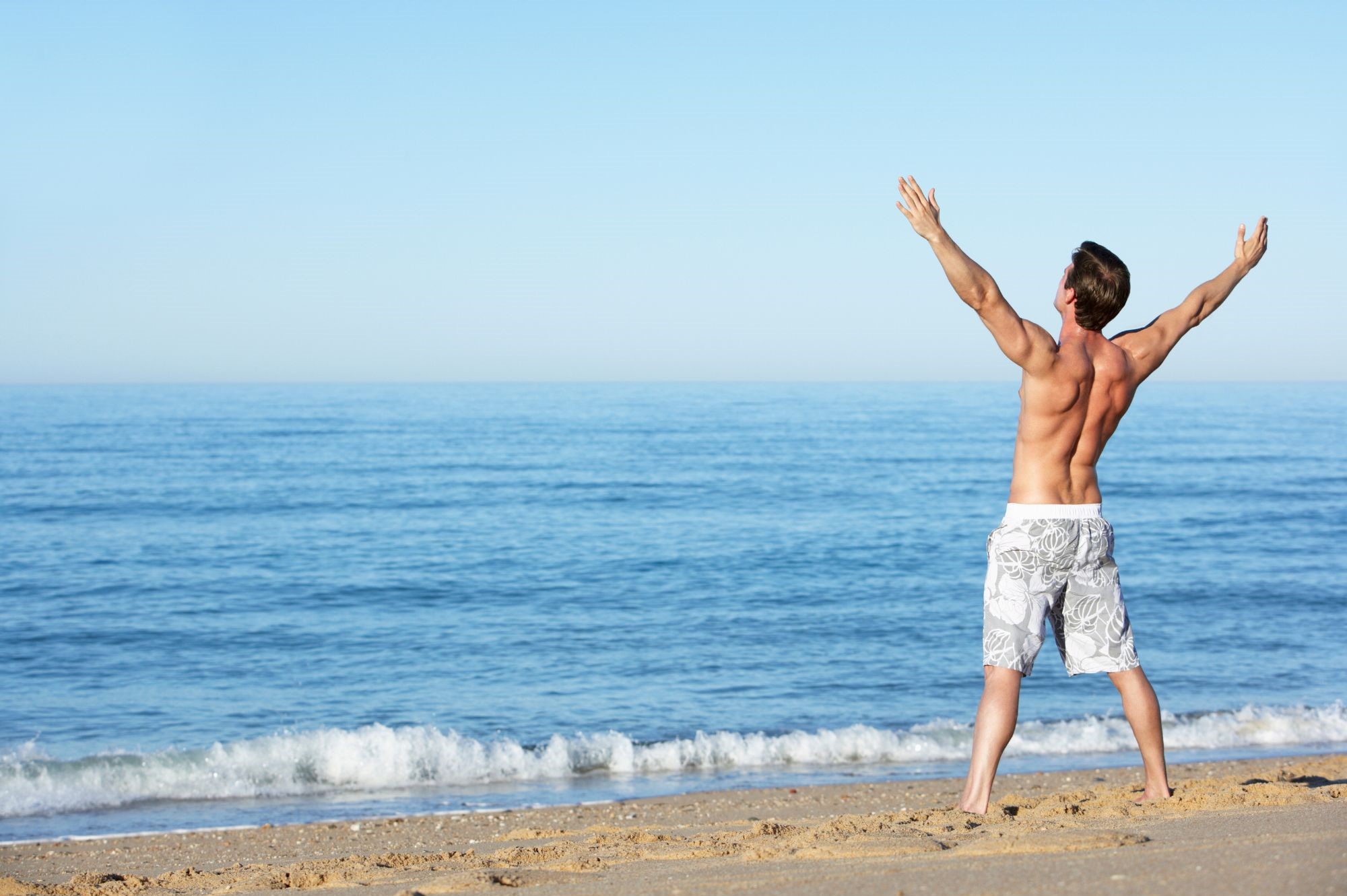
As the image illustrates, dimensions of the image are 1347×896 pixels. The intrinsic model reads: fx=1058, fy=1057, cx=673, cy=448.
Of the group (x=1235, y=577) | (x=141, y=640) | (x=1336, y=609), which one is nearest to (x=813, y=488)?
(x=1235, y=577)

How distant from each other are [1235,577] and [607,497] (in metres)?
12.7

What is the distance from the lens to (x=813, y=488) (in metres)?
24.5

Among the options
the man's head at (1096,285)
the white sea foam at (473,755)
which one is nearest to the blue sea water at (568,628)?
the white sea foam at (473,755)

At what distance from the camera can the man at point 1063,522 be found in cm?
378

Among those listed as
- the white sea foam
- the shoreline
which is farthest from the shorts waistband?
the white sea foam

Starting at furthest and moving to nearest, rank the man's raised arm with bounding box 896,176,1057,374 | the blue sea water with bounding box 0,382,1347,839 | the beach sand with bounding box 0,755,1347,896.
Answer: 1. the blue sea water with bounding box 0,382,1347,839
2. the man's raised arm with bounding box 896,176,1057,374
3. the beach sand with bounding box 0,755,1347,896

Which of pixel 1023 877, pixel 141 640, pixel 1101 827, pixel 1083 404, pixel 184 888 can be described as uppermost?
pixel 1083 404

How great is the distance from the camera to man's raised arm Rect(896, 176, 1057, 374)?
11.4 ft

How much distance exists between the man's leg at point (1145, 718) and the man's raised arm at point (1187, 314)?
3.74ft

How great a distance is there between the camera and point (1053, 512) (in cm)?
381

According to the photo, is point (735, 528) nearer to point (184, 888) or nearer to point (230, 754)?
point (230, 754)

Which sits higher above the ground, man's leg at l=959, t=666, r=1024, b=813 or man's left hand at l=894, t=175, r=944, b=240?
man's left hand at l=894, t=175, r=944, b=240

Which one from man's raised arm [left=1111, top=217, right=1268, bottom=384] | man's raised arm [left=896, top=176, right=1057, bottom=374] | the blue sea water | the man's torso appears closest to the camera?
man's raised arm [left=896, top=176, right=1057, bottom=374]

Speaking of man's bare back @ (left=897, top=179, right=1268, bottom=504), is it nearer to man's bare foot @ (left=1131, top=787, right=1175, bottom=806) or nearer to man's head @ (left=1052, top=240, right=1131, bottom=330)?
man's head @ (left=1052, top=240, right=1131, bottom=330)
